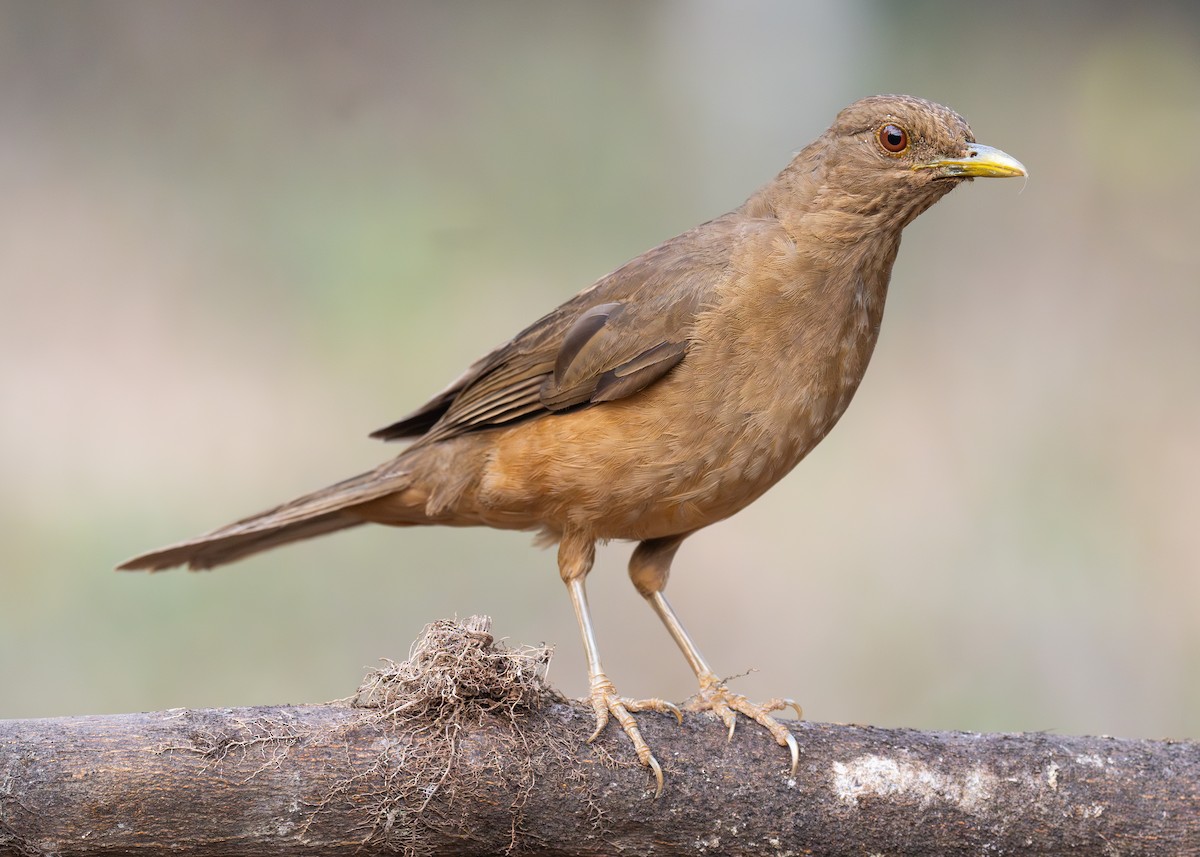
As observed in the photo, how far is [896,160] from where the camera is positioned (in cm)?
336

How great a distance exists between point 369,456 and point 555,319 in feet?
6.47

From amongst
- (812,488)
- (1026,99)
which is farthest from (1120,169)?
(812,488)

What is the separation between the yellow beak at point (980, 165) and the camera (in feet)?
10.5

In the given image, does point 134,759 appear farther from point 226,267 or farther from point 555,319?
point 226,267

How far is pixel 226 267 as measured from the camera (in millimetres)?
5402

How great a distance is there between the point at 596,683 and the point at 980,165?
176 cm

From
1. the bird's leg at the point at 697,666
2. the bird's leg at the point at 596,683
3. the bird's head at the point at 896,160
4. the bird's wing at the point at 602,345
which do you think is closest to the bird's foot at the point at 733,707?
the bird's leg at the point at 697,666

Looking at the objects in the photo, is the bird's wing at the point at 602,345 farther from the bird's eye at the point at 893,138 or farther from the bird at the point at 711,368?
the bird's eye at the point at 893,138

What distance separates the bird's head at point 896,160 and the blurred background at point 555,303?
2.33m

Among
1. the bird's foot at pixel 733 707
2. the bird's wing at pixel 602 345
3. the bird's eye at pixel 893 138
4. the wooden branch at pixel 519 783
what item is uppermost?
the bird's eye at pixel 893 138

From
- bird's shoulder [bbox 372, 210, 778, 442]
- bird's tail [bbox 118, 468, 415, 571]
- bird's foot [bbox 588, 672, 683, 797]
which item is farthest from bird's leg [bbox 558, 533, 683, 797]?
bird's tail [bbox 118, 468, 415, 571]

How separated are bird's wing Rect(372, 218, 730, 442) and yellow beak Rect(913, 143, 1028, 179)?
67cm

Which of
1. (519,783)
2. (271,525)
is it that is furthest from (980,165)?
(271,525)

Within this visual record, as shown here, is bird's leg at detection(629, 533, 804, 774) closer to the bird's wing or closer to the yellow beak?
the bird's wing
